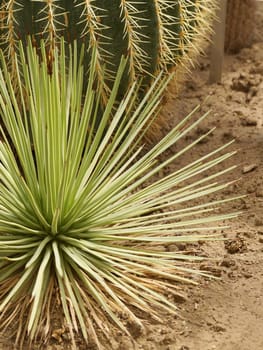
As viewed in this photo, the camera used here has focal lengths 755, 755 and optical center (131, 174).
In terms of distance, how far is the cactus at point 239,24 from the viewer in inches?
165

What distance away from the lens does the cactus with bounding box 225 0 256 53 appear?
4.20 metres

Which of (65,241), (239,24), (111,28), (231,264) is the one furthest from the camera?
(239,24)

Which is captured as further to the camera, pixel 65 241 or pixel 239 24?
pixel 239 24

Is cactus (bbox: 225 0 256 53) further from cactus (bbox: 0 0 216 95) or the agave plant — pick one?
the agave plant

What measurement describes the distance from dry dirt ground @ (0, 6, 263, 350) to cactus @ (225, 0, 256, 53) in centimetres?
52

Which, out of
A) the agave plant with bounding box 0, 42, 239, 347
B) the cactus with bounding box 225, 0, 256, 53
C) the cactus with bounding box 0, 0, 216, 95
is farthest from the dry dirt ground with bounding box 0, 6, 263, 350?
the cactus with bounding box 225, 0, 256, 53

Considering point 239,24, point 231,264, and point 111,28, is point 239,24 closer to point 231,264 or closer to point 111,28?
point 111,28

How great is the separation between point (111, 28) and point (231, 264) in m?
1.02

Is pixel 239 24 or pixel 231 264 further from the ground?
pixel 239 24

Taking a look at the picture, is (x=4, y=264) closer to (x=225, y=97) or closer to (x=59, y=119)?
(x=59, y=119)

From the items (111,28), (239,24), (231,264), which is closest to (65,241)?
(231,264)

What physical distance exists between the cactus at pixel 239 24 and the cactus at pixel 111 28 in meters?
1.13

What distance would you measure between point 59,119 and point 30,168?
196 mm

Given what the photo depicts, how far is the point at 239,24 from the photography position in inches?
168
